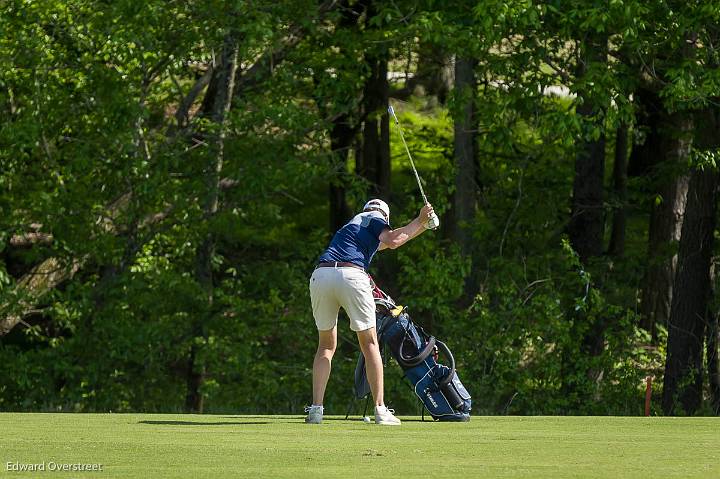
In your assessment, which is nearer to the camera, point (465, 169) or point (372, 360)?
point (372, 360)

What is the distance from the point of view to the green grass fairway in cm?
781

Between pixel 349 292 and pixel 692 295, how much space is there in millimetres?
10745

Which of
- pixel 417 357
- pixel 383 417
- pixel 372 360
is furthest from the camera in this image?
pixel 417 357

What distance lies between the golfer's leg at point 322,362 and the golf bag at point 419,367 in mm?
720

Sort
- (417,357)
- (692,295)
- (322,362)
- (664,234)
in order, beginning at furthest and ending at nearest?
(664,234), (692,295), (417,357), (322,362)

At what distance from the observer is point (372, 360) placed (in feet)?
36.5

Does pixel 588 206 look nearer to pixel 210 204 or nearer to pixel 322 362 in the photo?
pixel 210 204

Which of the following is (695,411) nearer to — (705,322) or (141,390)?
(705,322)

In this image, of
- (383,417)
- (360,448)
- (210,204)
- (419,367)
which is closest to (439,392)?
(419,367)

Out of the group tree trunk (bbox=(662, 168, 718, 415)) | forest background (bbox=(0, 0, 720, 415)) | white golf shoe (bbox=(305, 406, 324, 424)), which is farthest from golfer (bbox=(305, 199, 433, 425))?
tree trunk (bbox=(662, 168, 718, 415))

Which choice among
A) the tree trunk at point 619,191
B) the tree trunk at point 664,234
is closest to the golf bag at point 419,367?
the tree trunk at point 664,234

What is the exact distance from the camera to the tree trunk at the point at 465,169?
73.7 feet

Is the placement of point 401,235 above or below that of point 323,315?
above

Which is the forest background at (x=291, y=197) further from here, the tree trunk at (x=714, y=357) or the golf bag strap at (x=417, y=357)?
the golf bag strap at (x=417, y=357)
